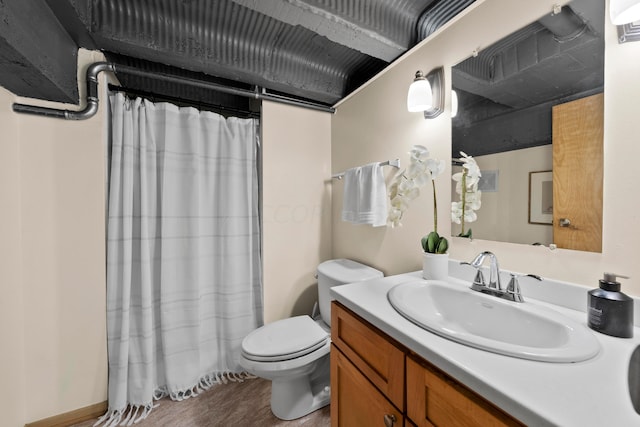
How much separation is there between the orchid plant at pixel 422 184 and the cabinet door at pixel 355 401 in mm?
576

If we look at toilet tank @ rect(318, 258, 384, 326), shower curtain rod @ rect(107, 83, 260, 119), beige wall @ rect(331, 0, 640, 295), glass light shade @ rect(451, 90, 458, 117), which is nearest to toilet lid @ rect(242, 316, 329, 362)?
toilet tank @ rect(318, 258, 384, 326)

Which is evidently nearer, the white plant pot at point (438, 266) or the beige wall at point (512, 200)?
the beige wall at point (512, 200)

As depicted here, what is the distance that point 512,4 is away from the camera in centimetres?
86

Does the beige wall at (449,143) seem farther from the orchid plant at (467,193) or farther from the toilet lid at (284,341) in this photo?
the toilet lid at (284,341)

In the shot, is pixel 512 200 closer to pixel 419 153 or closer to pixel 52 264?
pixel 419 153

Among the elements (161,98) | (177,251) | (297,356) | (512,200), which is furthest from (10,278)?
(512,200)

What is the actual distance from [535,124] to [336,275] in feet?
3.68

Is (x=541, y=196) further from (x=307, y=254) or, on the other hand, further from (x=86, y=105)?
(x=86, y=105)

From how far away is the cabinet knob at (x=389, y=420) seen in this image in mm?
632

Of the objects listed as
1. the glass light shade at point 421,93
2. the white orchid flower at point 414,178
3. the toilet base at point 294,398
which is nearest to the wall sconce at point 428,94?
the glass light shade at point 421,93

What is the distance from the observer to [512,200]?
89 cm

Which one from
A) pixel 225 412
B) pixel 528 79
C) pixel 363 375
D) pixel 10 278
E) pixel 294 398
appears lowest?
pixel 225 412

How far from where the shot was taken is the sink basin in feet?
1.64

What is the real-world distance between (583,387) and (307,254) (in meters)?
1.58
